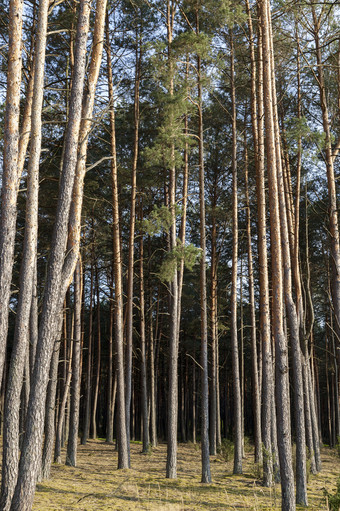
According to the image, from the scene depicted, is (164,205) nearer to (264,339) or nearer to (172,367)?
(172,367)

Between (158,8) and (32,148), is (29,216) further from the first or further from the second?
(158,8)

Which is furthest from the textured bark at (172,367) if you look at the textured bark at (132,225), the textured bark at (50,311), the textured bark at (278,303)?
the textured bark at (50,311)

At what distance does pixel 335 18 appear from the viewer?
11.5m

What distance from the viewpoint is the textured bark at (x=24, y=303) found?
6.88 m

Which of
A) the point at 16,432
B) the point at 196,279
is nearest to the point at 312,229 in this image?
the point at 196,279

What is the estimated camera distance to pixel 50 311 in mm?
6547

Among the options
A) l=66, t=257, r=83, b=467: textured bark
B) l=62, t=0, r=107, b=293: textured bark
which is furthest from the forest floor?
l=62, t=0, r=107, b=293: textured bark

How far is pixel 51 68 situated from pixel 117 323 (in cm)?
723

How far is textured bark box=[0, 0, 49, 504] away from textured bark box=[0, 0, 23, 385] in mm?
236

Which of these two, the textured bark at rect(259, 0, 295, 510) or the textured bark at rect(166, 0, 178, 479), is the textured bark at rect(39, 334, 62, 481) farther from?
the textured bark at rect(259, 0, 295, 510)

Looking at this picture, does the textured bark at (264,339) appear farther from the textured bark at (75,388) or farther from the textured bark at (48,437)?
the textured bark at (75,388)

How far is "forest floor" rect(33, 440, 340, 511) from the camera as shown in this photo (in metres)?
8.13

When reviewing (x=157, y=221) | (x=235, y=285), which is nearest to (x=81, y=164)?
(x=157, y=221)

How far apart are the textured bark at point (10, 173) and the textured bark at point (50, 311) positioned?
668 millimetres
